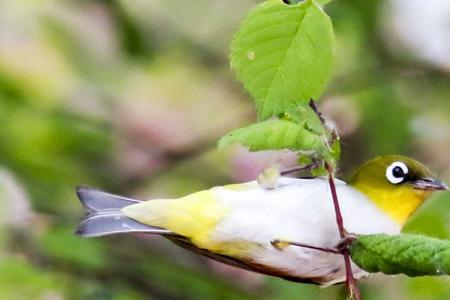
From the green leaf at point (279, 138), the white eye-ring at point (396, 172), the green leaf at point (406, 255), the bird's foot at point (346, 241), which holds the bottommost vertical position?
the green leaf at point (406, 255)

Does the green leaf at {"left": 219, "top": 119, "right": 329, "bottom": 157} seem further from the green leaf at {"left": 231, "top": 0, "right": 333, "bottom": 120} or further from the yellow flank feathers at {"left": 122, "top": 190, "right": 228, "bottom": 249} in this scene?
the yellow flank feathers at {"left": 122, "top": 190, "right": 228, "bottom": 249}

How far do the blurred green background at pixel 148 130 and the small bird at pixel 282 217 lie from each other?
75cm

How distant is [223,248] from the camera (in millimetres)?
1393

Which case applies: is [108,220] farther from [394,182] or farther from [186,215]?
[394,182]

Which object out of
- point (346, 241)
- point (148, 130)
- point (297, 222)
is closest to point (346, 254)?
point (346, 241)

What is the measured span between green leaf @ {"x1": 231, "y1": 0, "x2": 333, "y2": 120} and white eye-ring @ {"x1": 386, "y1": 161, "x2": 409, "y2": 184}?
29 centimetres

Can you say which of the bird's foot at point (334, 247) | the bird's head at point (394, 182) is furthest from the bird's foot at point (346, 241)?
the bird's head at point (394, 182)

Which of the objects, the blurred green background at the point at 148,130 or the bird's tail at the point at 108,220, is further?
the blurred green background at the point at 148,130

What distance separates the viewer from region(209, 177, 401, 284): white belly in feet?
4.43

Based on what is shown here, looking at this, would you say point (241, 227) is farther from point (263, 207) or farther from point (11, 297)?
point (11, 297)

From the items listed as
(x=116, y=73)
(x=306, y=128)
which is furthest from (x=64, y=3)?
(x=306, y=128)

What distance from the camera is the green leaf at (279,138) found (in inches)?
45.5

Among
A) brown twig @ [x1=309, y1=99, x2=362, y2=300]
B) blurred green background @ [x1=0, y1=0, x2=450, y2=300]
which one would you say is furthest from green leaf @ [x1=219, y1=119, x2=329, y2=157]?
blurred green background @ [x1=0, y1=0, x2=450, y2=300]

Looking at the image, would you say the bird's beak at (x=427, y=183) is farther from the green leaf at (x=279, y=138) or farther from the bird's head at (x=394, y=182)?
the green leaf at (x=279, y=138)
